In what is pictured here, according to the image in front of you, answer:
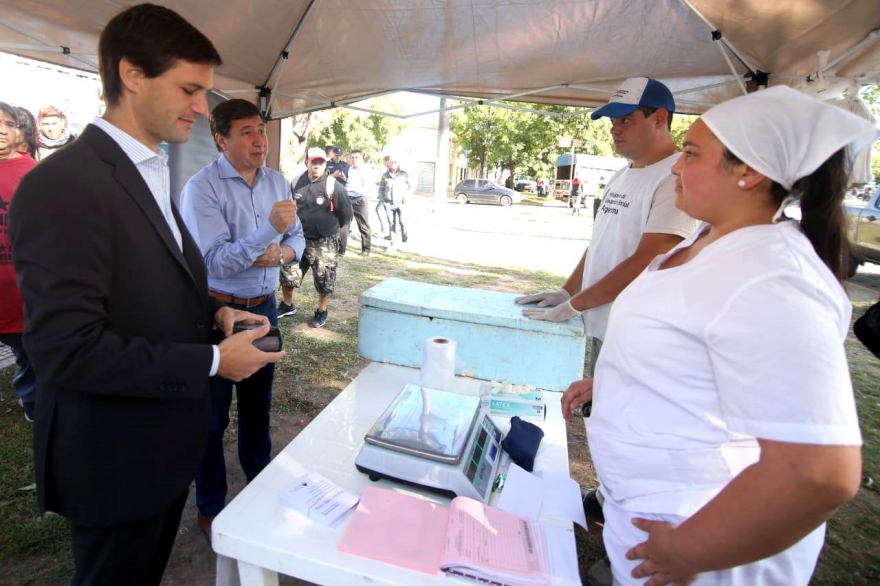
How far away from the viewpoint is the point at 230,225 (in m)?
2.04

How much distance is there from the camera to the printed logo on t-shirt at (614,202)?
220cm

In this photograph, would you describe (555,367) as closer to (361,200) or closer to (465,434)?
(465,434)

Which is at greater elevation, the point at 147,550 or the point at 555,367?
the point at 555,367

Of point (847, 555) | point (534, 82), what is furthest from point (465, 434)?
point (534, 82)

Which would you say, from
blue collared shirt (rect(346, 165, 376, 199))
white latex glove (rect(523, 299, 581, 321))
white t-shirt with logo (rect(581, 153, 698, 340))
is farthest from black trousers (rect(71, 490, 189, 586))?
blue collared shirt (rect(346, 165, 376, 199))

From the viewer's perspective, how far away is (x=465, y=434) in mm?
1237

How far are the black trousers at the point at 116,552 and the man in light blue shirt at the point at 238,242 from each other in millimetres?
798

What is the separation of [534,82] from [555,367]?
286 cm

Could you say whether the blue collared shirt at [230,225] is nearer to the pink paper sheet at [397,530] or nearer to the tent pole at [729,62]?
the pink paper sheet at [397,530]

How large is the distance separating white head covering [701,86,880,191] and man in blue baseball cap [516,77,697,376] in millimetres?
1059

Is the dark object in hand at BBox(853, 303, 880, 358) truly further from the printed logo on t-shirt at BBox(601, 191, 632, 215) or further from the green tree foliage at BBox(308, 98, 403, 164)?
the green tree foliage at BBox(308, 98, 403, 164)

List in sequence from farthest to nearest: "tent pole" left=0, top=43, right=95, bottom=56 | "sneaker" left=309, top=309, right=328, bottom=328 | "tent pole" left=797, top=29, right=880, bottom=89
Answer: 1. "sneaker" left=309, top=309, right=328, bottom=328
2. "tent pole" left=0, top=43, right=95, bottom=56
3. "tent pole" left=797, top=29, right=880, bottom=89

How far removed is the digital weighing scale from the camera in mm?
1135

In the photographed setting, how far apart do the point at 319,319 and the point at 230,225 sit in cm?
316
